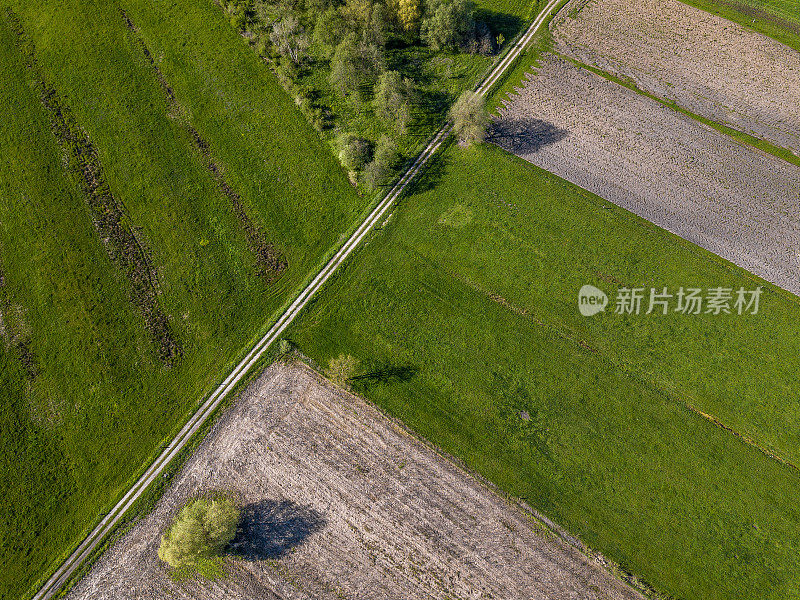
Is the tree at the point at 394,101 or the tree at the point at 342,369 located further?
the tree at the point at 394,101

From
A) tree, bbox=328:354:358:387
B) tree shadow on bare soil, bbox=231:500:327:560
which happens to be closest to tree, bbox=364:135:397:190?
tree, bbox=328:354:358:387

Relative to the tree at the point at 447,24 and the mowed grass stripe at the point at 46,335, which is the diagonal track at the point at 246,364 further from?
the tree at the point at 447,24

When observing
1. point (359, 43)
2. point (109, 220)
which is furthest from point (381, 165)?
point (109, 220)

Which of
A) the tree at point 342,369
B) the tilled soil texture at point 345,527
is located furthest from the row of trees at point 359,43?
the tilled soil texture at point 345,527

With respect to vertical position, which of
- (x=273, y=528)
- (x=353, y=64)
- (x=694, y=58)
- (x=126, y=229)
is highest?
(x=694, y=58)

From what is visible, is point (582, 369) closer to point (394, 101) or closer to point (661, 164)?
point (661, 164)

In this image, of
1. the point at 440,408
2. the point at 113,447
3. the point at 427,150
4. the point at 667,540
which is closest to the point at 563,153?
the point at 427,150

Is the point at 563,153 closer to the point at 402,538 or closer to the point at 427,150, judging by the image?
the point at 427,150

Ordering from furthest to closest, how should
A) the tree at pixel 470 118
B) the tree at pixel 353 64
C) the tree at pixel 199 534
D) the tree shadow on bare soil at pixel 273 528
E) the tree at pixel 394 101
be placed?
the tree at pixel 353 64
the tree at pixel 394 101
the tree at pixel 470 118
the tree shadow on bare soil at pixel 273 528
the tree at pixel 199 534
